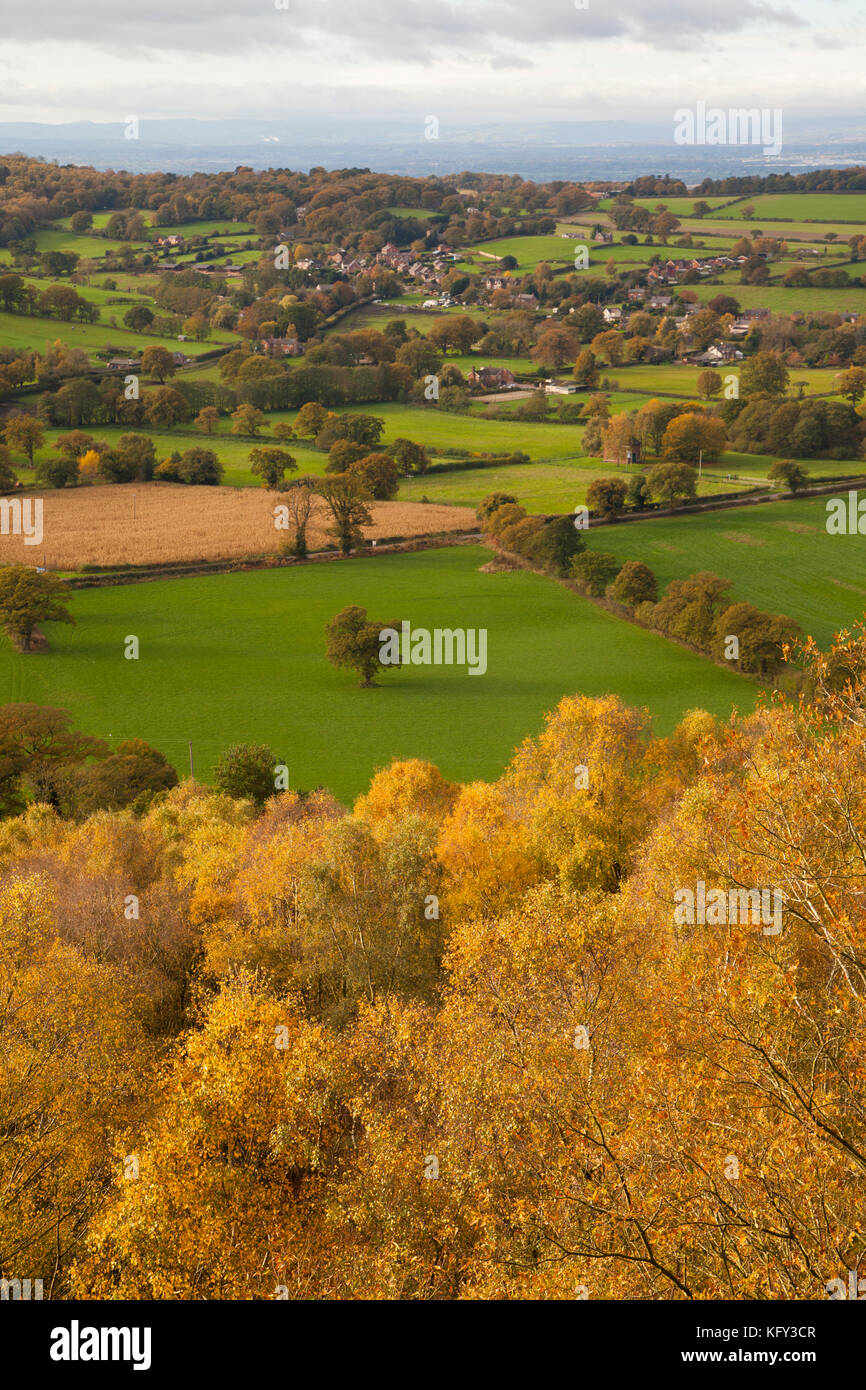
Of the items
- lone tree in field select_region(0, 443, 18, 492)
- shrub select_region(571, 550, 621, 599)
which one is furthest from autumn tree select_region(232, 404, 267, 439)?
shrub select_region(571, 550, 621, 599)

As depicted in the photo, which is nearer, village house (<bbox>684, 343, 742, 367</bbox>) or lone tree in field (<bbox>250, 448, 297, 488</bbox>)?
lone tree in field (<bbox>250, 448, 297, 488</bbox>)

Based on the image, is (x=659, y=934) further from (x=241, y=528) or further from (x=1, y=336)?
(x=1, y=336)

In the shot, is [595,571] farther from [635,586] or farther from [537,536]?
[537,536]

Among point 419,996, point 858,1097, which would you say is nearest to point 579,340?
point 419,996

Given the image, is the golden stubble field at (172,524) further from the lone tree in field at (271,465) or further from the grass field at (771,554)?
the grass field at (771,554)

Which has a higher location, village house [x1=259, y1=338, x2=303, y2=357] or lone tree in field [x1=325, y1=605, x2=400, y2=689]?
village house [x1=259, y1=338, x2=303, y2=357]

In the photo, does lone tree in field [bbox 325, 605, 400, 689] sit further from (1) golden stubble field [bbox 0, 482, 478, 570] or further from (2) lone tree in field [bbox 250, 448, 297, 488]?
(2) lone tree in field [bbox 250, 448, 297, 488]
